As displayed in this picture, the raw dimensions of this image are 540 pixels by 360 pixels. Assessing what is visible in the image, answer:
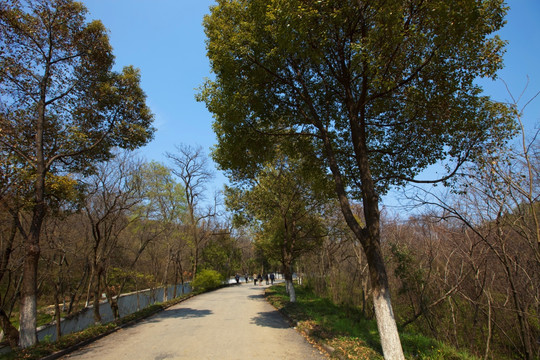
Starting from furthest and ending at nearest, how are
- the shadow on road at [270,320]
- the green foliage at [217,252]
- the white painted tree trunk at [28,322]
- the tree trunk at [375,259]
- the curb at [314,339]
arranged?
the green foliage at [217,252] < the shadow on road at [270,320] < the white painted tree trunk at [28,322] < the curb at [314,339] < the tree trunk at [375,259]

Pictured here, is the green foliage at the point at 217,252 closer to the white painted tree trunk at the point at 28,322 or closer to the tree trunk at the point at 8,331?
the tree trunk at the point at 8,331

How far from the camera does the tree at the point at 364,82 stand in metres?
5.44

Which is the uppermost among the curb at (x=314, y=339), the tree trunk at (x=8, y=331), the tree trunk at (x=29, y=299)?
the tree trunk at (x=29, y=299)

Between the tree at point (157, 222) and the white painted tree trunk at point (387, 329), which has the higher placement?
the tree at point (157, 222)

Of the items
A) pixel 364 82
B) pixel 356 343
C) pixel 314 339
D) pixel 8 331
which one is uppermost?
pixel 364 82

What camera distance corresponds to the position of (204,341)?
767cm

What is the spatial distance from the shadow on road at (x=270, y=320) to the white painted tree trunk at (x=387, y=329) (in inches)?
193

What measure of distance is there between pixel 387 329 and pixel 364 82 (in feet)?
16.3

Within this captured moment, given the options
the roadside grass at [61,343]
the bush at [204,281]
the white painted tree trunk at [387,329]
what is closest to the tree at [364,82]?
the white painted tree trunk at [387,329]

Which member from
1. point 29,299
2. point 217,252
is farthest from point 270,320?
point 217,252

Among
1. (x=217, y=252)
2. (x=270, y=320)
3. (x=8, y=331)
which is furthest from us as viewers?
(x=217, y=252)

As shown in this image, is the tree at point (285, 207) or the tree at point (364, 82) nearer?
the tree at point (364, 82)

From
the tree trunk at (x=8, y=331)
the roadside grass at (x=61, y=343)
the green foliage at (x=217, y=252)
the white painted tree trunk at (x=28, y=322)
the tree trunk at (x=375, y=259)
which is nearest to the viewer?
the tree trunk at (x=375, y=259)

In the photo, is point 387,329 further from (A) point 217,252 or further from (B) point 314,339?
(A) point 217,252
